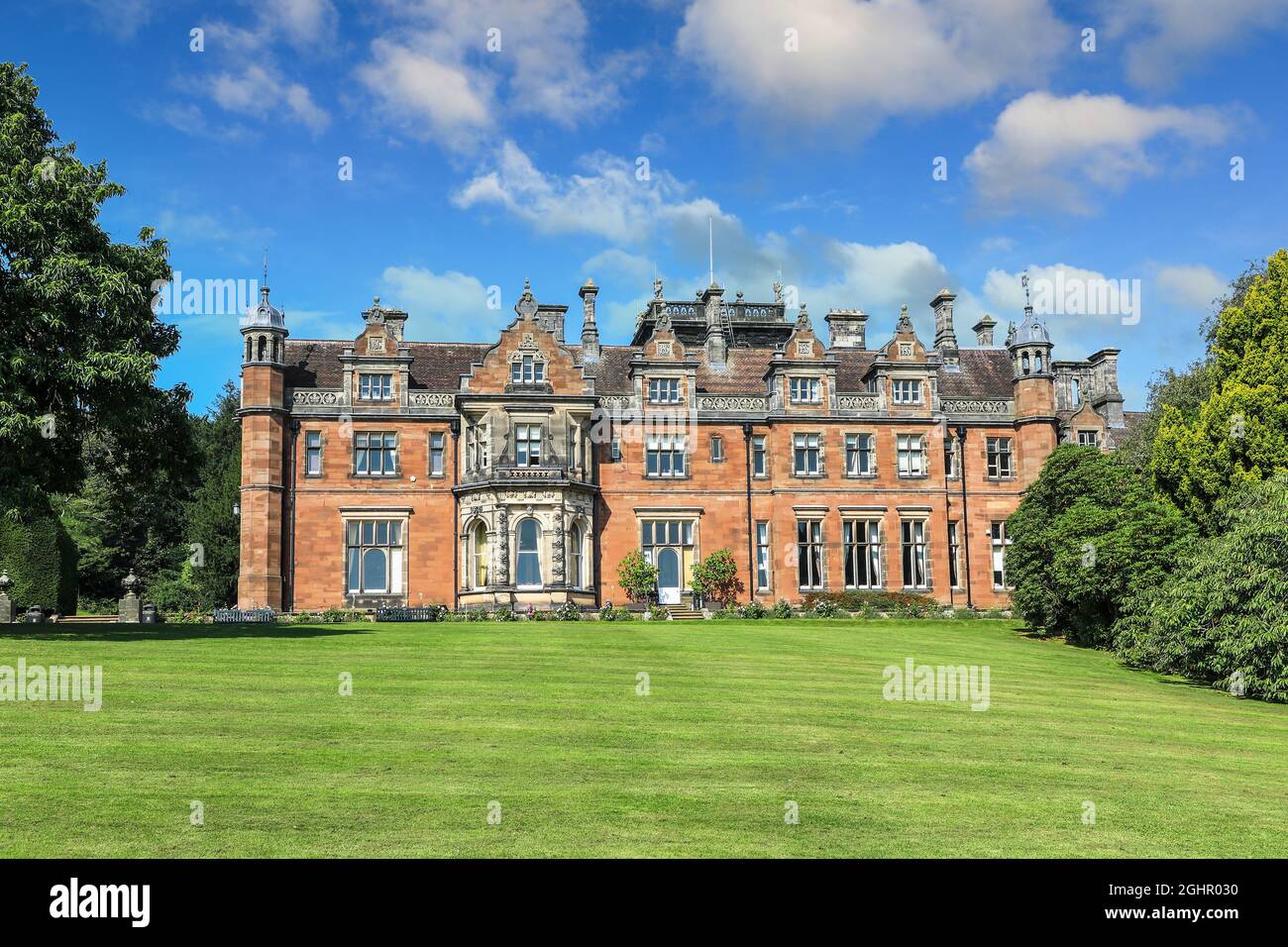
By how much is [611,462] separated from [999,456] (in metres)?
17.5

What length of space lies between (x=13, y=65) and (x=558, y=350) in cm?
2298

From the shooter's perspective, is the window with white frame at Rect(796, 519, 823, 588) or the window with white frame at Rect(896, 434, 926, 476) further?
the window with white frame at Rect(896, 434, 926, 476)

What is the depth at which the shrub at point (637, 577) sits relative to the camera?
44750 mm

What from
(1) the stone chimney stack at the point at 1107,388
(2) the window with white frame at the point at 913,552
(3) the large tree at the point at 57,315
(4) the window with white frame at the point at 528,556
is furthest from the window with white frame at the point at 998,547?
(3) the large tree at the point at 57,315

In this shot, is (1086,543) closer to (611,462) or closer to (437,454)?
(611,462)

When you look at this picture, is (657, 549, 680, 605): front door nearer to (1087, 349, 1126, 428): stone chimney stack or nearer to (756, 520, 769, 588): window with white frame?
(756, 520, 769, 588): window with white frame

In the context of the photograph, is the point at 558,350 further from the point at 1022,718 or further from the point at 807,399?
the point at 1022,718

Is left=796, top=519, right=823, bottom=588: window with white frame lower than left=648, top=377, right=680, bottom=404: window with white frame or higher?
lower

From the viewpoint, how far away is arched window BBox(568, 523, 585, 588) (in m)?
43.8

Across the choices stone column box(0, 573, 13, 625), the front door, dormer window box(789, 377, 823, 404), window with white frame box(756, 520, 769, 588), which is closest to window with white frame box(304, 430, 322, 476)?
stone column box(0, 573, 13, 625)

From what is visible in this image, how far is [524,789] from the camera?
1112cm

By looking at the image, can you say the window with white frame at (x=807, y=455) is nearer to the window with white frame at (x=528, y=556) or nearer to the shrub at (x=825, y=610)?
the shrub at (x=825, y=610)

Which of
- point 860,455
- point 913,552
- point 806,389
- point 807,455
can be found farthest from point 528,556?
point 913,552

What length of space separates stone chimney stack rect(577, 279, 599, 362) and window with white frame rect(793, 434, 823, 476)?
390 inches
